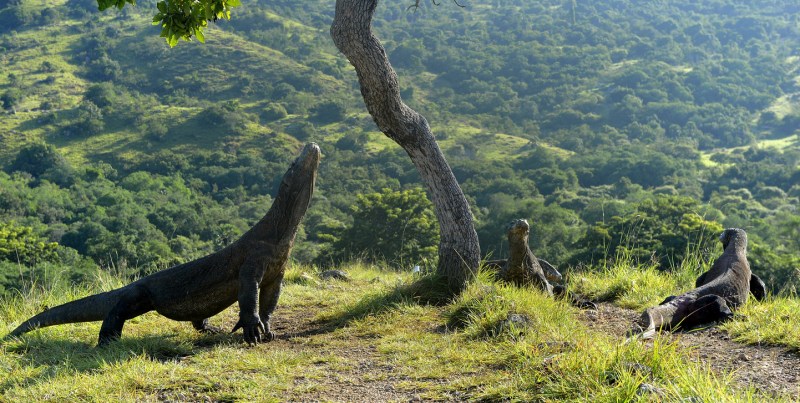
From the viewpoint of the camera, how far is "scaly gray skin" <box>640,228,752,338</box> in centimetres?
590

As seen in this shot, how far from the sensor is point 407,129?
7738mm

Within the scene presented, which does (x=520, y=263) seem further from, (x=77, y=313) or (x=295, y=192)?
(x=77, y=313)

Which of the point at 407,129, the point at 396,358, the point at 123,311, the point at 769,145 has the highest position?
the point at 407,129

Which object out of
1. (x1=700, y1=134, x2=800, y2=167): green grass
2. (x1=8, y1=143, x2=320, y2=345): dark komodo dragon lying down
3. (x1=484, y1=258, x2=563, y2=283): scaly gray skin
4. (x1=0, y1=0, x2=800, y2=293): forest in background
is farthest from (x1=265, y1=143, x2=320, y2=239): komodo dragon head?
(x1=700, y1=134, x2=800, y2=167): green grass

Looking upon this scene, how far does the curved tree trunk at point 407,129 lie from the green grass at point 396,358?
13.3 inches

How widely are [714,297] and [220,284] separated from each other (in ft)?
13.3

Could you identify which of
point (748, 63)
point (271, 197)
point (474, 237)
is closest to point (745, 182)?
point (271, 197)

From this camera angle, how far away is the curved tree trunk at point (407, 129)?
7.53 m

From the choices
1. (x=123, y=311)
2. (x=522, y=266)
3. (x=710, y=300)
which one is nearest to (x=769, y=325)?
(x=710, y=300)

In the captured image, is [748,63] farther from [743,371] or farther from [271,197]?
[743,371]

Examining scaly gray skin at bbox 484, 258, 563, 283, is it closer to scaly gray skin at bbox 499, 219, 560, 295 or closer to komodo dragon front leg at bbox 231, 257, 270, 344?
scaly gray skin at bbox 499, 219, 560, 295

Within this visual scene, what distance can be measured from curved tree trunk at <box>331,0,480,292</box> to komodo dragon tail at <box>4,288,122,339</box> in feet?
9.90

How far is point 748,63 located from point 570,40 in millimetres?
31558

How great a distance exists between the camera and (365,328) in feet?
22.0
